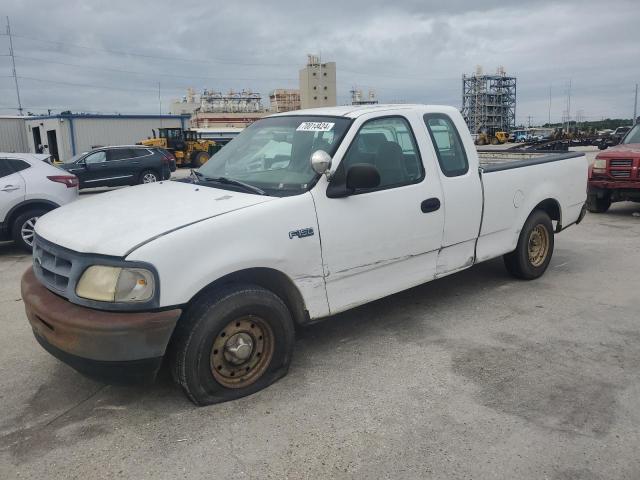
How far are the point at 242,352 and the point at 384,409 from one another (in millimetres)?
940

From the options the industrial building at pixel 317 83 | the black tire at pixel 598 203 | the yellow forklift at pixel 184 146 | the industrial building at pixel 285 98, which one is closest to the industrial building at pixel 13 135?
the yellow forklift at pixel 184 146

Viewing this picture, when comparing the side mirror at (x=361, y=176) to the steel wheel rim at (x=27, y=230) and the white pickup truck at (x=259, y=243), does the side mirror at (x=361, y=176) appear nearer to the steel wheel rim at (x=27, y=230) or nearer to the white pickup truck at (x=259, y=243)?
the white pickup truck at (x=259, y=243)

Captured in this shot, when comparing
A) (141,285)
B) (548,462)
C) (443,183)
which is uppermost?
(443,183)

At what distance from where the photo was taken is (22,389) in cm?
362

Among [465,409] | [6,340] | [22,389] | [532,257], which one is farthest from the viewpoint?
[532,257]

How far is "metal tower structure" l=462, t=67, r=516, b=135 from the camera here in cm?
9706

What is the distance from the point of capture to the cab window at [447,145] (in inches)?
179

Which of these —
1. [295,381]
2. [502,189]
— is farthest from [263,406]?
[502,189]

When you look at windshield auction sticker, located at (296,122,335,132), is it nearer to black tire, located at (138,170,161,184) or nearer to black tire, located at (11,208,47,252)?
black tire, located at (11,208,47,252)

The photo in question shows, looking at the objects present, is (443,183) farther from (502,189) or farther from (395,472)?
(395,472)

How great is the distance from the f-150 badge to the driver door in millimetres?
101

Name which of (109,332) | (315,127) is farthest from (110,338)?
(315,127)

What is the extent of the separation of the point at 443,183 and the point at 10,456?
3.51 meters

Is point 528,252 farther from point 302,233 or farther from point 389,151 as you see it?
point 302,233
